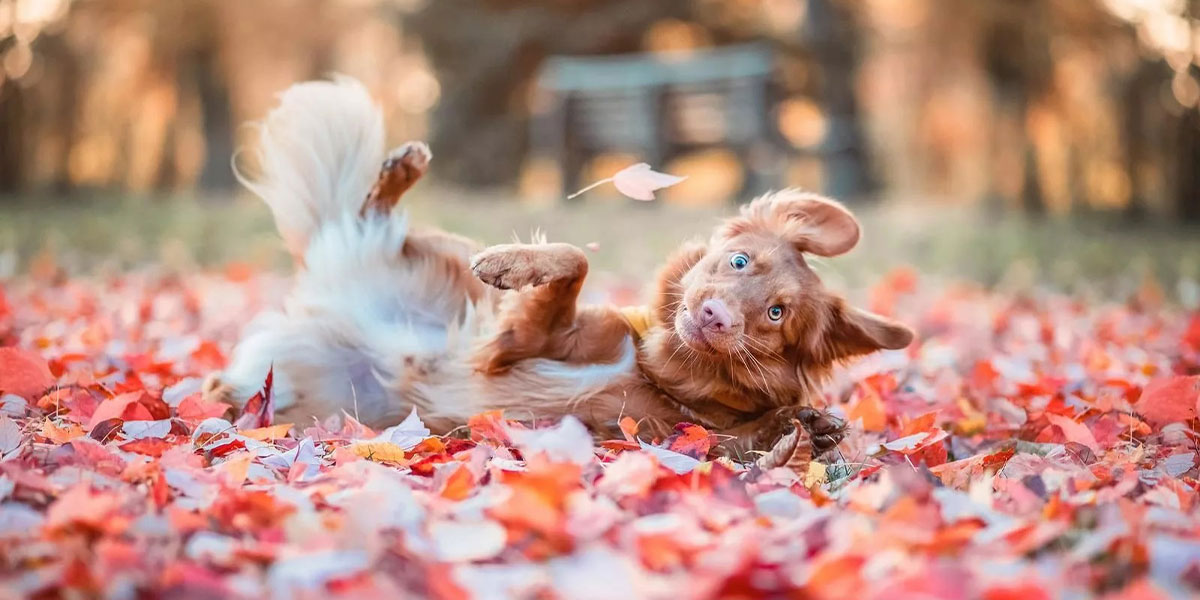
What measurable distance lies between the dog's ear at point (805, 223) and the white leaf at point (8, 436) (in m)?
2.14

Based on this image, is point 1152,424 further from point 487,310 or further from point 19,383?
point 19,383

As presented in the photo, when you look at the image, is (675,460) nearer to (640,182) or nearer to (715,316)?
(715,316)

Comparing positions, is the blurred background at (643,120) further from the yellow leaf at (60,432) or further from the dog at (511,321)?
the yellow leaf at (60,432)

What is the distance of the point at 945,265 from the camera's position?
8266 millimetres

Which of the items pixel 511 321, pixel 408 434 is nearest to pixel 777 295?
pixel 511 321

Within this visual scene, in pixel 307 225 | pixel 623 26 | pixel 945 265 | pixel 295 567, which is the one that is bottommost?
pixel 945 265

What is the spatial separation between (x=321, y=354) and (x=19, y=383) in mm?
924

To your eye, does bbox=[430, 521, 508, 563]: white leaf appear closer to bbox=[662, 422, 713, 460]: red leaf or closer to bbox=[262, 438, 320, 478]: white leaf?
bbox=[262, 438, 320, 478]: white leaf

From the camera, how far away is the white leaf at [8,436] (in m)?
2.58

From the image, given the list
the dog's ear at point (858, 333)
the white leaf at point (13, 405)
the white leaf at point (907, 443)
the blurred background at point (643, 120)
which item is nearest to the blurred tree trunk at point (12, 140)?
the blurred background at point (643, 120)

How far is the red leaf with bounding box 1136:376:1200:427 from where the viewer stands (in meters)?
3.27

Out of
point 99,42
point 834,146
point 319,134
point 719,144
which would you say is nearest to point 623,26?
point 719,144

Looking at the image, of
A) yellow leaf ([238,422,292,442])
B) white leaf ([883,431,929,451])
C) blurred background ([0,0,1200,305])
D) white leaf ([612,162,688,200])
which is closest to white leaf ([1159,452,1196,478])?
white leaf ([883,431,929,451])

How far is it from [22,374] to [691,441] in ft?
6.93
